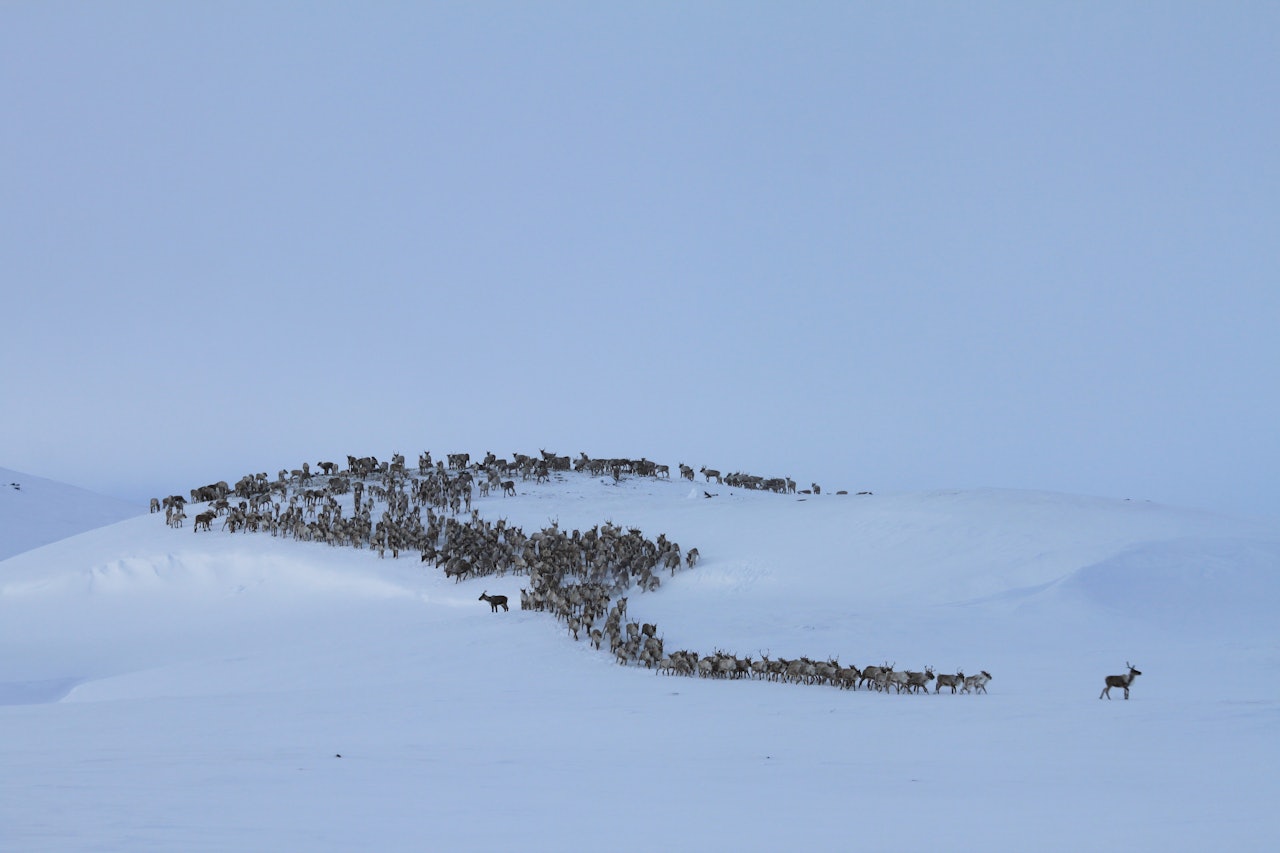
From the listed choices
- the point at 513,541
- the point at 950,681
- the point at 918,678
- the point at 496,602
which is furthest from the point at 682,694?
the point at 513,541

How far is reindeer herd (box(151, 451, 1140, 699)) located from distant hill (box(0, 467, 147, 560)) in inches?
1389

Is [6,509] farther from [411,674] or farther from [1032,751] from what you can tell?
[1032,751]

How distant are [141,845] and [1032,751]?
965 cm

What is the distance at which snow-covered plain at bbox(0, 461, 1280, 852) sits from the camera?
799cm

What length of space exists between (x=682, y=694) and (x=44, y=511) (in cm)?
7297

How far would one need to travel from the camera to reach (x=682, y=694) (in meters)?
17.0

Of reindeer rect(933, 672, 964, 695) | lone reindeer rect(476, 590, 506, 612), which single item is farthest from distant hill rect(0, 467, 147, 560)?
reindeer rect(933, 672, 964, 695)

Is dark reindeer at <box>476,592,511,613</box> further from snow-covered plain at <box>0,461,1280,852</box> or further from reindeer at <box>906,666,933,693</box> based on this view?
reindeer at <box>906,666,933,693</box>

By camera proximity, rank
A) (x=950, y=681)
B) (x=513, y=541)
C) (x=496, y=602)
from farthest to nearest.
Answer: (x=513, y=541) < (x=496, y=602) < (x=950, y=681)

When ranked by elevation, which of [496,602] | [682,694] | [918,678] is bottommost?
[682,694]

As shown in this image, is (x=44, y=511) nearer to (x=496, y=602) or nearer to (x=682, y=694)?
(x=496, y=602)

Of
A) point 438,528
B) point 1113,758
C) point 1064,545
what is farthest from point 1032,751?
point 438,528

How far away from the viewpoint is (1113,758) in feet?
35.0

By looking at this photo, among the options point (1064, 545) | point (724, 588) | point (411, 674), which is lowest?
point (411, 674)
